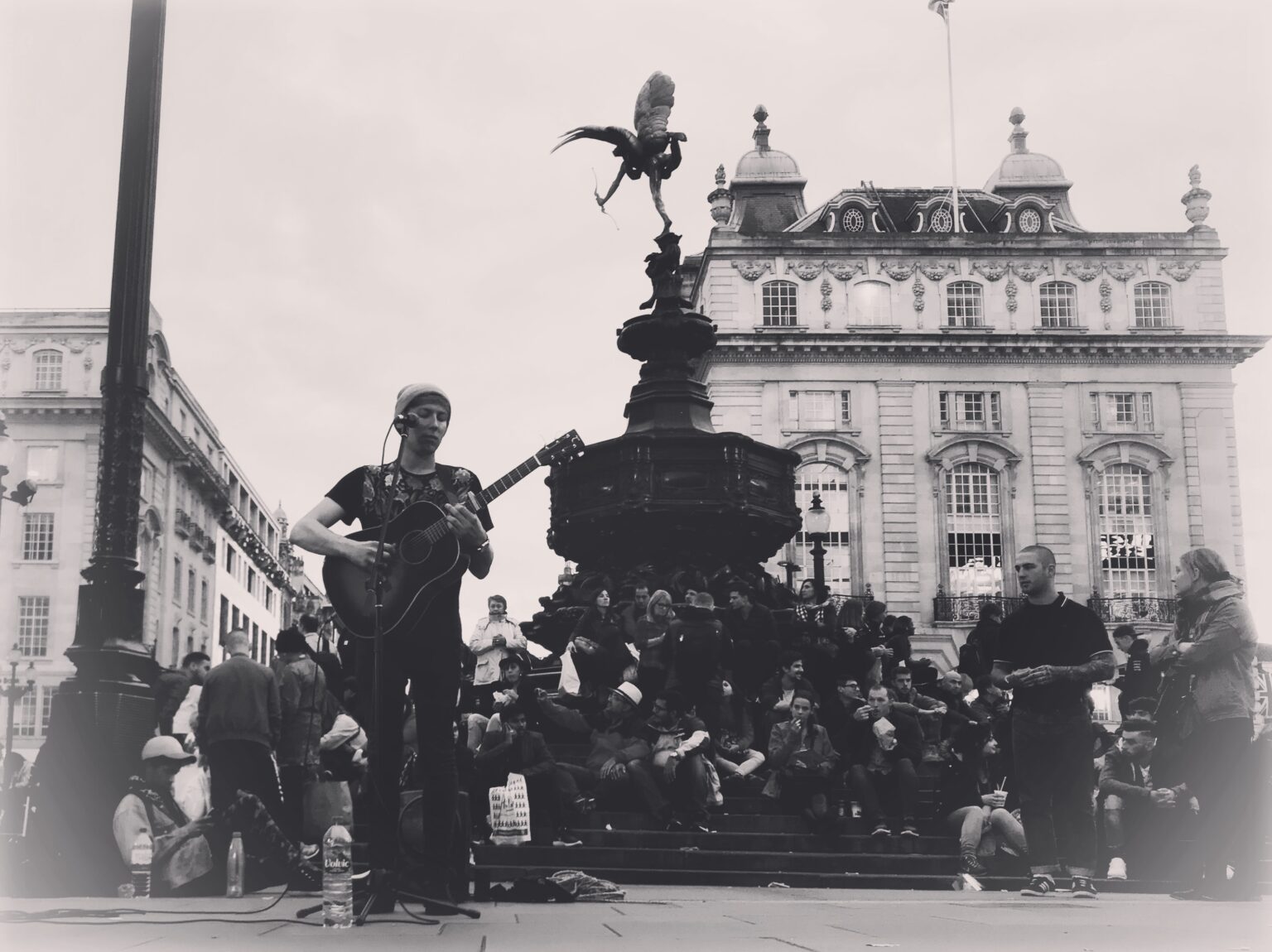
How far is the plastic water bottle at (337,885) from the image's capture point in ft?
18.6

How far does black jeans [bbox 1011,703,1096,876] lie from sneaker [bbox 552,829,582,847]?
4226mm

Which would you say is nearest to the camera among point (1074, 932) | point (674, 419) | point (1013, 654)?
point (1074, 932)

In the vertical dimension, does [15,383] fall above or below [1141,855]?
above

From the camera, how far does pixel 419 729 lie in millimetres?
6180

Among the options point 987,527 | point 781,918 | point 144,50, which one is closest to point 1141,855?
point 781,918

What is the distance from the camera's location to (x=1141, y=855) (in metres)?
11.4

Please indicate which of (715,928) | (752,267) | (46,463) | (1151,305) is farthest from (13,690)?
(1151,305)

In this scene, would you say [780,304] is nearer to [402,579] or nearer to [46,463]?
[46,463]

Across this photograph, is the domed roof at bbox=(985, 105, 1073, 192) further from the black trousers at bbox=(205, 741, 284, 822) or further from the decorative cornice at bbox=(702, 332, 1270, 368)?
the black trousers at bbox=(205, 741, 284, 822)

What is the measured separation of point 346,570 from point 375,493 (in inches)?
14.7

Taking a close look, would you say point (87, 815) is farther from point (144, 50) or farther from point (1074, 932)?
point (1074, 932)

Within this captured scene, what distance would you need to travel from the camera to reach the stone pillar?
171 feet

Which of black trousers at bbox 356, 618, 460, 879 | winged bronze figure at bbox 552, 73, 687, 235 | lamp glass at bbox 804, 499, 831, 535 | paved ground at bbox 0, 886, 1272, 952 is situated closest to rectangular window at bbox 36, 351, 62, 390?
lamp glass at bbox 804, 499, 831, 535

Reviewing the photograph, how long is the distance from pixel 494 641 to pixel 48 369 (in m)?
53.8
